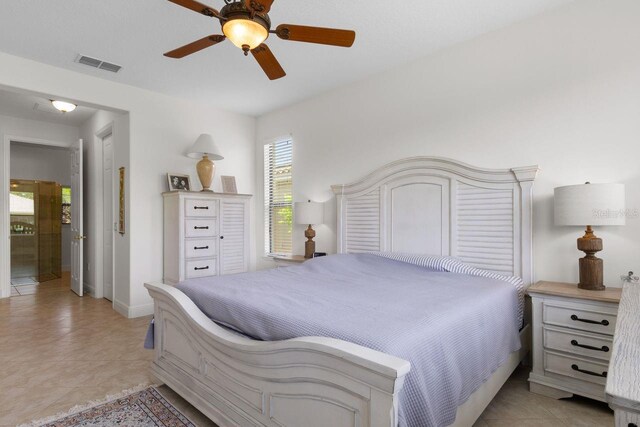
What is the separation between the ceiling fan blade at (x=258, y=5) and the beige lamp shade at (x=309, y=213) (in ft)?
7.93

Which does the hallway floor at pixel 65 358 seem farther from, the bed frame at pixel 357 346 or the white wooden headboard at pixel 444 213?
the white wooden headboard at pixel 444 213

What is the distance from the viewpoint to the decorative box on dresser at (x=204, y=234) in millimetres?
3898

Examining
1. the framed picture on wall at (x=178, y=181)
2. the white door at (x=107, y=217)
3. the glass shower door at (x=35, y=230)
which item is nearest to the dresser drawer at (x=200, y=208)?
the framed picture on wall at (x=178, y=181)

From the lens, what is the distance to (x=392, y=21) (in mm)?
2705

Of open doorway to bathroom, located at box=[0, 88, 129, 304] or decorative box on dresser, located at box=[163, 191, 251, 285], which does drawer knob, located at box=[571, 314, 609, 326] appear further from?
open doorway to bathroom, located at box=[0, 88, 129, 304]

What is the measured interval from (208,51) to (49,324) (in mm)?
3290

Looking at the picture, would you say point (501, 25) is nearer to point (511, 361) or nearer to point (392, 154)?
point (392, 154)

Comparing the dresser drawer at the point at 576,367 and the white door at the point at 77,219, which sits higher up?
the white door at the point at 77,219

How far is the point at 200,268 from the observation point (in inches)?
159

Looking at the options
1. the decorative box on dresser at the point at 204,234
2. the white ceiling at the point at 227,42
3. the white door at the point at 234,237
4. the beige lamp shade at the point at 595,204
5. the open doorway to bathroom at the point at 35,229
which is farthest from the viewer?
the open doorway to bathroom at the point at 35,229

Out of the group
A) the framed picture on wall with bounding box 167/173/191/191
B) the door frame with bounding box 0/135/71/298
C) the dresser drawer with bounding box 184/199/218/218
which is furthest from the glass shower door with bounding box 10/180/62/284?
the dresser drawer with bounding box 184/199/218/218

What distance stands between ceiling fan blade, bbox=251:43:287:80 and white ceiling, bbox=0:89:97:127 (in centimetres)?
346

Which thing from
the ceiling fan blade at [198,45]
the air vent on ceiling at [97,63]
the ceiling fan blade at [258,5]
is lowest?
the ceiling fan blade at [198,45]

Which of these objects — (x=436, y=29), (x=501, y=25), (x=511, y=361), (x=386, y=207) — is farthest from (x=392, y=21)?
(x=511, y=361)
